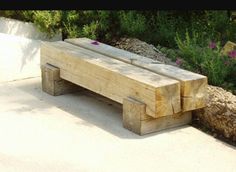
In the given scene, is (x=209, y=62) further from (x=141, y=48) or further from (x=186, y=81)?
(x=141, y=48)

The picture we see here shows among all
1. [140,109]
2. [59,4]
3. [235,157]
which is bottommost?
[235,157]

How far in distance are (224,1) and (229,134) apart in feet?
7.26

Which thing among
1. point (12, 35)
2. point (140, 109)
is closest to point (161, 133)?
point (140, 109)

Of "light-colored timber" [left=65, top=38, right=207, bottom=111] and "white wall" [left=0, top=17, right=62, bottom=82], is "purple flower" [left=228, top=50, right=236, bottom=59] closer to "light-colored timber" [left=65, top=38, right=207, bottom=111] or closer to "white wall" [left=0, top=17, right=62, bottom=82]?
"light-colored timber" [left=65, top=38, right=207, bottom=111]

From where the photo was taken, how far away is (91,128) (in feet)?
14.5

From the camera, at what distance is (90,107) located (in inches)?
196

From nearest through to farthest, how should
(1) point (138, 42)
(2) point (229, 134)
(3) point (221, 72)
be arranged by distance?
(2) point (229, 134) → (3) point (221, 72) → (1) point (138, 42)

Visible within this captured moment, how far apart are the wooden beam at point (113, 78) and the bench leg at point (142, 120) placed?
0.21 ft

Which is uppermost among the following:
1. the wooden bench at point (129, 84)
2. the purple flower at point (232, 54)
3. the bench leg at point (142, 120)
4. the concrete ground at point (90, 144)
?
the purple flower at point (232, 54)

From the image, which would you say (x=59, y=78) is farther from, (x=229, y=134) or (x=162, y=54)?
(x=229, y=134)

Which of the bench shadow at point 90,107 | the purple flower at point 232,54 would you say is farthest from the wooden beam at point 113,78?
the purple flower at point 232,54

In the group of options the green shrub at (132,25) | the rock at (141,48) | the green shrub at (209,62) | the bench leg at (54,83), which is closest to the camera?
the green shrub at (209,62)

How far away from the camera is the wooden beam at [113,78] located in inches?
160

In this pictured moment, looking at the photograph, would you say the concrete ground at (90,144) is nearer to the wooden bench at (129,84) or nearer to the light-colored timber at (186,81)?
the wooden bench at (129,84)
